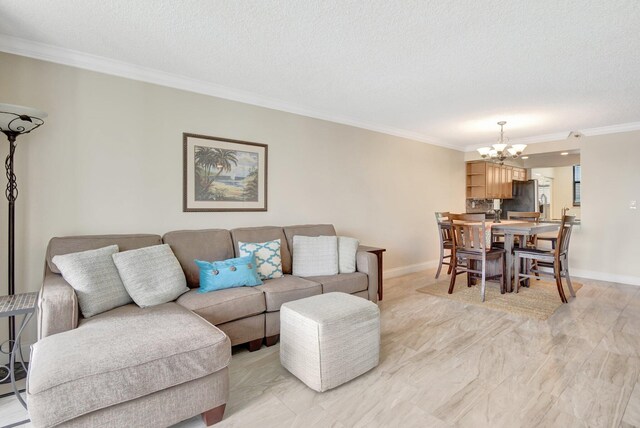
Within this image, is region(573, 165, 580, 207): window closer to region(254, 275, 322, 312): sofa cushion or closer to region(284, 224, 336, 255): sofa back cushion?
region(284, 224, 336, 255): sofa back cushion

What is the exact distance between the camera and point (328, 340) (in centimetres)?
195

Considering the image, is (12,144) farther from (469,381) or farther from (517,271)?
(517,271)

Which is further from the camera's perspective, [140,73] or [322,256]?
[322,256]

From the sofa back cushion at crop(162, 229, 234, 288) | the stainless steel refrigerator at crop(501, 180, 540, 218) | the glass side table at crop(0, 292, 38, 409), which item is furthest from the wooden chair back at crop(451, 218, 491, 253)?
the glass side table at crop(0, 292, 38, 409)

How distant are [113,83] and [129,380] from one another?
237 centimetres

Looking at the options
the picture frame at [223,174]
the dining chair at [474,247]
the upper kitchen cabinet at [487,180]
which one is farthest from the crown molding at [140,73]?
the upper kitchen cabinet at [487,180]

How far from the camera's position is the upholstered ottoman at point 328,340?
1939mm

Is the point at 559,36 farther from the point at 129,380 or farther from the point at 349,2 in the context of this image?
the point at 129,380

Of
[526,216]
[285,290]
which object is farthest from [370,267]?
[526,216]

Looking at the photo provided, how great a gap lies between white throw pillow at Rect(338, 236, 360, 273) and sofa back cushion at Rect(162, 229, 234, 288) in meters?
1.07

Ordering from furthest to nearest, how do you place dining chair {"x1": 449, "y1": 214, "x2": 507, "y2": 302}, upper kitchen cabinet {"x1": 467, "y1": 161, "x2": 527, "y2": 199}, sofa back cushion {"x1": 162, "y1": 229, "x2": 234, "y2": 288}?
upper kitchen cabinet {"x1": 467, "y1": 161, "x2": 527, "y2": 199} < dining chair {"x1": 449, "y1": 214, "x2": 507, "y2": 302} < sofa back cushion {"x1": 162, "y1": 229, "x2": 234, "y2": 288}

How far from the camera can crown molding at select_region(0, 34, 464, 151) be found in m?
2.36

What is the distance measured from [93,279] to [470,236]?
376 cm

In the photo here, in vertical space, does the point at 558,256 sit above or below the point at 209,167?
below
